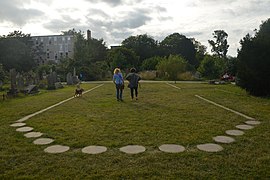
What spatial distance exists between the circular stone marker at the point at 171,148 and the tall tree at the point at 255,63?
10.3 metres

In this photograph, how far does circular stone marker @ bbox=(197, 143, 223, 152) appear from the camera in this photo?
438cm

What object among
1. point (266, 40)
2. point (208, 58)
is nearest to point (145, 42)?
point (208, 58)

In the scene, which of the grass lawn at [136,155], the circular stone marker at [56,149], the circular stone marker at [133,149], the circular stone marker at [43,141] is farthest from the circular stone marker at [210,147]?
the circular stone marker at [43,141]

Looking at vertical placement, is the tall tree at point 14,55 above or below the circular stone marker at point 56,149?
above

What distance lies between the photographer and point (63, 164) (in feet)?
12.3

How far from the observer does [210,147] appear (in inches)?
179

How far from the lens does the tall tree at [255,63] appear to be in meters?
12.8

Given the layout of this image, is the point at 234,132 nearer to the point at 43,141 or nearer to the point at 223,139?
the point at 223,139

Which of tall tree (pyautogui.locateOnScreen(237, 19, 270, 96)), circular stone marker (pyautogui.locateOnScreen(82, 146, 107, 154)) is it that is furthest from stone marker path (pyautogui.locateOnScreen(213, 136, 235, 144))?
tall tree (pyautogui.locateOnScreen(237, 19, 270, 96))

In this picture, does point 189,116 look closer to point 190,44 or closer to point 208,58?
point 208,58

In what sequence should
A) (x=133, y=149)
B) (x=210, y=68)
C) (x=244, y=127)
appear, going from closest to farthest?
(x=133, y=149) < (x=244, y=127) < (x=210, y=68)

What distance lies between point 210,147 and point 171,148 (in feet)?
2.41

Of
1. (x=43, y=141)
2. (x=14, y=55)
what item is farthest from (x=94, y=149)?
(x=14, y=55)

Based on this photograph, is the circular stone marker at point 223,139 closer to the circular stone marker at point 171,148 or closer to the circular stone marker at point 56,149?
the circular stone marker at point 171,148
